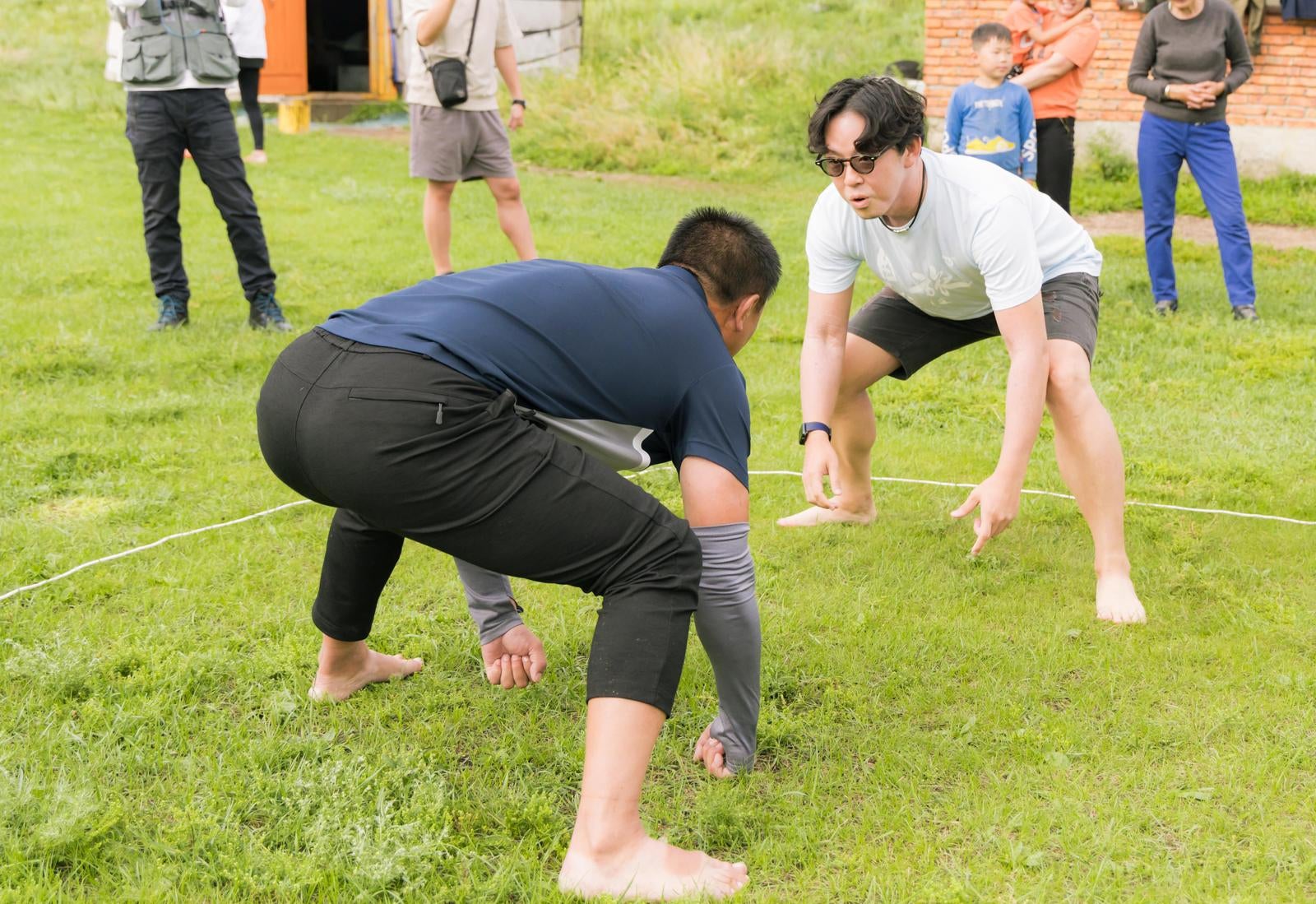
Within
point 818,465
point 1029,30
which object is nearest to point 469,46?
point 1029,30

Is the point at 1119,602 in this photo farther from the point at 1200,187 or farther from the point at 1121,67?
the point at 1121,67

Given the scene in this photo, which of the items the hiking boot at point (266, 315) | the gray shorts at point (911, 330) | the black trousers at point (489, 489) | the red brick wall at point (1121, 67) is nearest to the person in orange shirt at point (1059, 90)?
the red brick wall at point (1121, 67)

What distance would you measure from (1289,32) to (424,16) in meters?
7.75

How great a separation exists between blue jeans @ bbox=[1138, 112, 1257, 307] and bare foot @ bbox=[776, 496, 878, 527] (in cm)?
356

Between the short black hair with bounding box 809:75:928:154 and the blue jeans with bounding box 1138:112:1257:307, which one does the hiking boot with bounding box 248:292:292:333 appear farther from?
the blue jeans with bounding box 1138:112:1257:307

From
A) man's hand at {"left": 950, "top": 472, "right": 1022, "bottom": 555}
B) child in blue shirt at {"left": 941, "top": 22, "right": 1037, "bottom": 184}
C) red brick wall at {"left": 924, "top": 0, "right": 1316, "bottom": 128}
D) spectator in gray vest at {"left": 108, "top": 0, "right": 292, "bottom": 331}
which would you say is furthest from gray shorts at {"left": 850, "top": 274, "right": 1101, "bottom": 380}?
red brick wall at {"left": 924, "top": 0, "right": 1316, "bottom": 128}

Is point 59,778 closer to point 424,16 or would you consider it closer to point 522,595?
point 522,595

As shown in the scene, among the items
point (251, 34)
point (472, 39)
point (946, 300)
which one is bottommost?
point (946, 300)

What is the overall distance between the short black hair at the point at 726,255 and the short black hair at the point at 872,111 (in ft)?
1.52

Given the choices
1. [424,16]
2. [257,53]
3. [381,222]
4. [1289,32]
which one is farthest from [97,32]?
[1289,32]

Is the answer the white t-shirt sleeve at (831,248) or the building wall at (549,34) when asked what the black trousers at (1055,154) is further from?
the building wall at (549,34)

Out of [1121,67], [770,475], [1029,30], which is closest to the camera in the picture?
[770,475]

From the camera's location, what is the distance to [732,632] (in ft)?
8.57

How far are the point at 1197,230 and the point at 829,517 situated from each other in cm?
671
